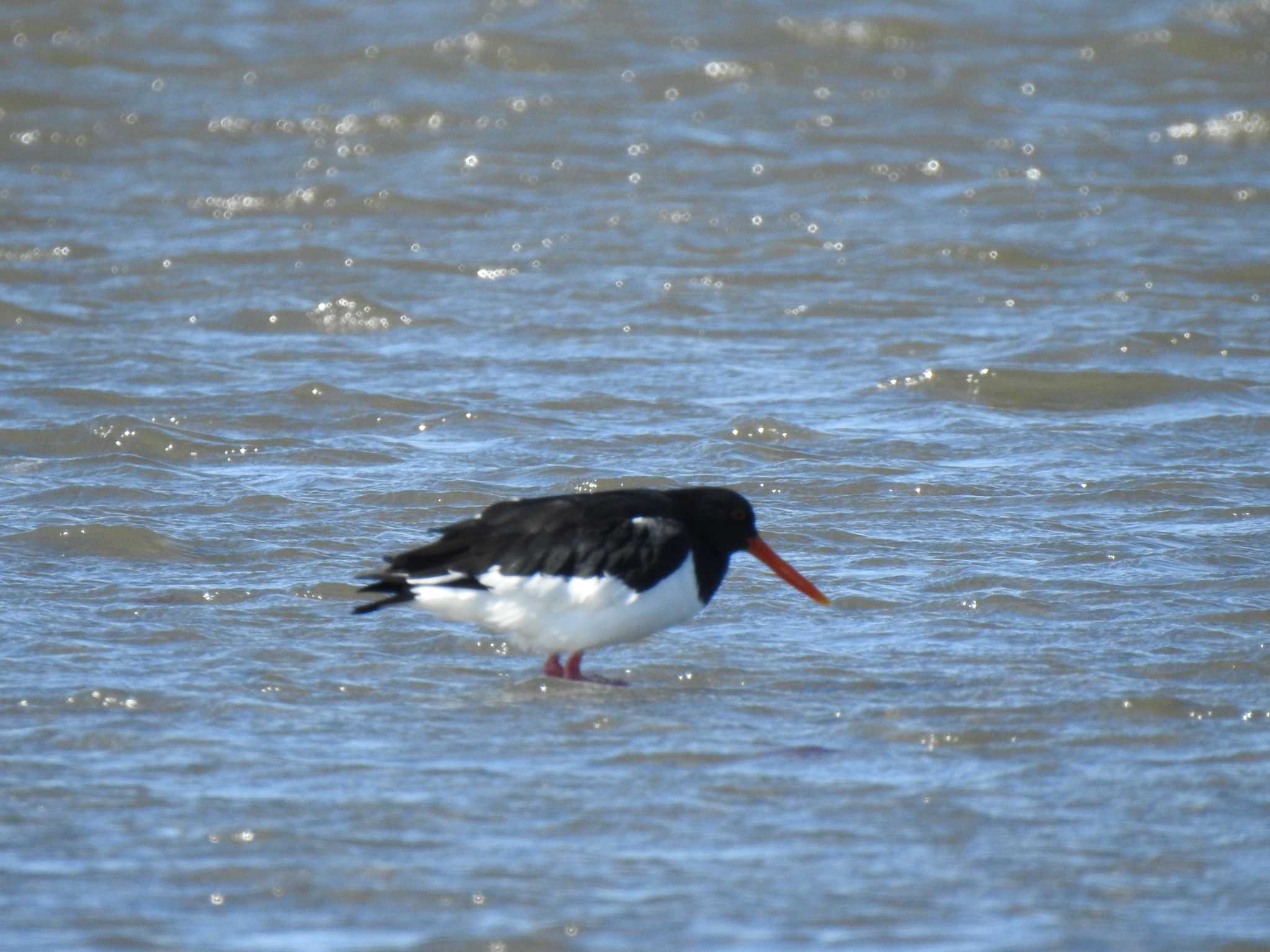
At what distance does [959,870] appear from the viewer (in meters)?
4.41

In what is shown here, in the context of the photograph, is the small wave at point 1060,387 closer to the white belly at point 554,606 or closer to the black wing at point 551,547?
the black wing at point 551,547

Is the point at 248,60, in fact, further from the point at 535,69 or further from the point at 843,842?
the point at 843,842

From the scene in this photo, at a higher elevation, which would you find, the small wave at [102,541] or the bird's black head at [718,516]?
the bird's black head at [718,516]

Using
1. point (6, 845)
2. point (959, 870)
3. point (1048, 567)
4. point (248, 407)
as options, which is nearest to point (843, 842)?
point (959, 870)

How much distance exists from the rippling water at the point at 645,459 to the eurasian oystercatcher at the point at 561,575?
0.22m

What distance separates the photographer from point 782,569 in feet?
20.9

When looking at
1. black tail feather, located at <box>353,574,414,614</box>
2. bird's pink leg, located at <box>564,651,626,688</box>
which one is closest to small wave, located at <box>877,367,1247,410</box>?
bird's pink leg, located at <box>564,651,626,688</box>

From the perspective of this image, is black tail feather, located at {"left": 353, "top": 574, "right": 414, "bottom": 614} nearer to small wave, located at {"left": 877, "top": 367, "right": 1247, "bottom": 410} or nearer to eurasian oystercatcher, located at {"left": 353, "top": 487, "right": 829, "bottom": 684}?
eurasian oystercatcher, located at {"left": 353, "top": 487, "right": 829, "bottom": 684}

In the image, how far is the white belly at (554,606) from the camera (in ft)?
18.8

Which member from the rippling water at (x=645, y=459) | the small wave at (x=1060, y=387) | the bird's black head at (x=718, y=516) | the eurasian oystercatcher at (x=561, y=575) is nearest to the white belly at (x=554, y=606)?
the eurasian oystercatcher at (x=561, y=575)

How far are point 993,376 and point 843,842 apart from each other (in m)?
5.53

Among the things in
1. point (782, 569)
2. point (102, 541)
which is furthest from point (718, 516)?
point (102, 541)

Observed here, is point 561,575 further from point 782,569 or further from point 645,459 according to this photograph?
point 645,459

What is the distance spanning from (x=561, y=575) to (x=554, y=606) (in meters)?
0.10
